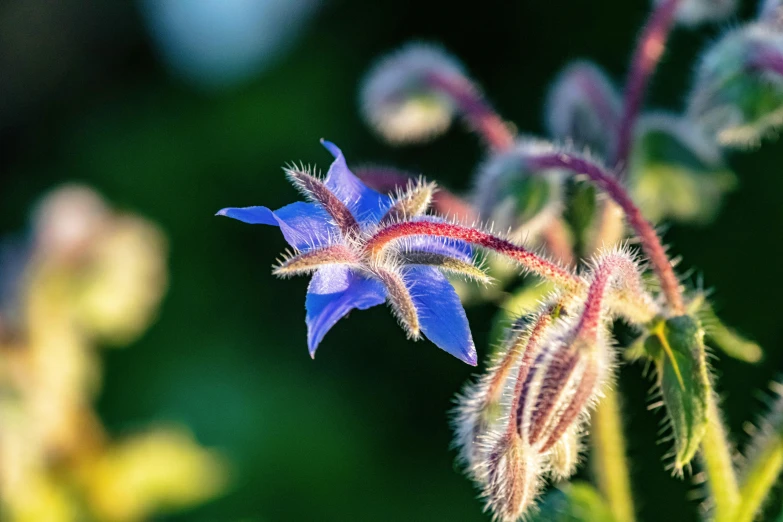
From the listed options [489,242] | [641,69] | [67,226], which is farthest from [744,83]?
[67,226]

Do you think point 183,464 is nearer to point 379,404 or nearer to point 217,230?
point 379,404

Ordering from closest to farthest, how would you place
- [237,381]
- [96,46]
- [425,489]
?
[425,489]
[237,381]
[96,46]

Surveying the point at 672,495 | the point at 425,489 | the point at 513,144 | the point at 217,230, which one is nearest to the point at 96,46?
the point at 217,230

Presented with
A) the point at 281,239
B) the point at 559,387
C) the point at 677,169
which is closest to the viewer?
the point at 559,387

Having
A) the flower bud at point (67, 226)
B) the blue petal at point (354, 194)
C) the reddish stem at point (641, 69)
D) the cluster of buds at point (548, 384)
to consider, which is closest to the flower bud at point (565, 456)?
the cluster of buds at point (548, 384)

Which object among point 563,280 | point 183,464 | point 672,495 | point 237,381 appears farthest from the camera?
point 237,381

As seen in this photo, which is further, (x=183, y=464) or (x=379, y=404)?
(x=379, y=404)

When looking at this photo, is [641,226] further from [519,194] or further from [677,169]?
[677,169]
